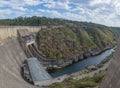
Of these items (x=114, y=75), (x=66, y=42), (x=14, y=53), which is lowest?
(x=66, y=42)

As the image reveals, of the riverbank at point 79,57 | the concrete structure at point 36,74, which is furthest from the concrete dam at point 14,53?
the riverbank at point 79,57

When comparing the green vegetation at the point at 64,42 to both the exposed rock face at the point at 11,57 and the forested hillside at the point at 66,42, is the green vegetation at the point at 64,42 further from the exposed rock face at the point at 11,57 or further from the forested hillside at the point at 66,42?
the exposed rock face at the point at 11,57

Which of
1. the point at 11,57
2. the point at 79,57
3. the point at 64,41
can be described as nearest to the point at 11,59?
the point at 11,57

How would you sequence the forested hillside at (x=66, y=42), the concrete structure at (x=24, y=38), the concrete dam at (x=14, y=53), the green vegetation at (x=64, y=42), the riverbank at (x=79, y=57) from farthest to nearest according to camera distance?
the forested hillside at (x=66, y=42)
the green vegetation at (x=64, y=42)
the riverbank at (x=79, y=57)
the concrete structure at (x=24, y=38)
the concrete dam at (x=14, y=53)

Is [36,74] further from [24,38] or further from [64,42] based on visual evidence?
[64,42]

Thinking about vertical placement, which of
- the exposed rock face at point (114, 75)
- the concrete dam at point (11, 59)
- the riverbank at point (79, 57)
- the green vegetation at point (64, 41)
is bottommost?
the riverbank at point (79, 57)

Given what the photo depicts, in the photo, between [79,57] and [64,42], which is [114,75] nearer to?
[79,57]

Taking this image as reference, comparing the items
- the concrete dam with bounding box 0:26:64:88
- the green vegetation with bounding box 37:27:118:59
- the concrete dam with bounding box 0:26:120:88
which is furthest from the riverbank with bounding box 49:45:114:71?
the concrete dam with bounding box 0:26:120:88

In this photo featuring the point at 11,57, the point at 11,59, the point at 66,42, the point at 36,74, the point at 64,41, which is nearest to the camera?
the point at 36,74

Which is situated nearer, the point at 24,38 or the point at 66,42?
the point at 24,38

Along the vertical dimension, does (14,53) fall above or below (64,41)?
above

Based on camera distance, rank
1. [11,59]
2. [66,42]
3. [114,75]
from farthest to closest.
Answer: [66,42]
[11,59]
[114,75]

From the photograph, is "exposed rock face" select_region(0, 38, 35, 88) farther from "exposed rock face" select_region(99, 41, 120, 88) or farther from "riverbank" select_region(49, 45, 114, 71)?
"exposed rock face" select_region(99, 41, 120, 88)
